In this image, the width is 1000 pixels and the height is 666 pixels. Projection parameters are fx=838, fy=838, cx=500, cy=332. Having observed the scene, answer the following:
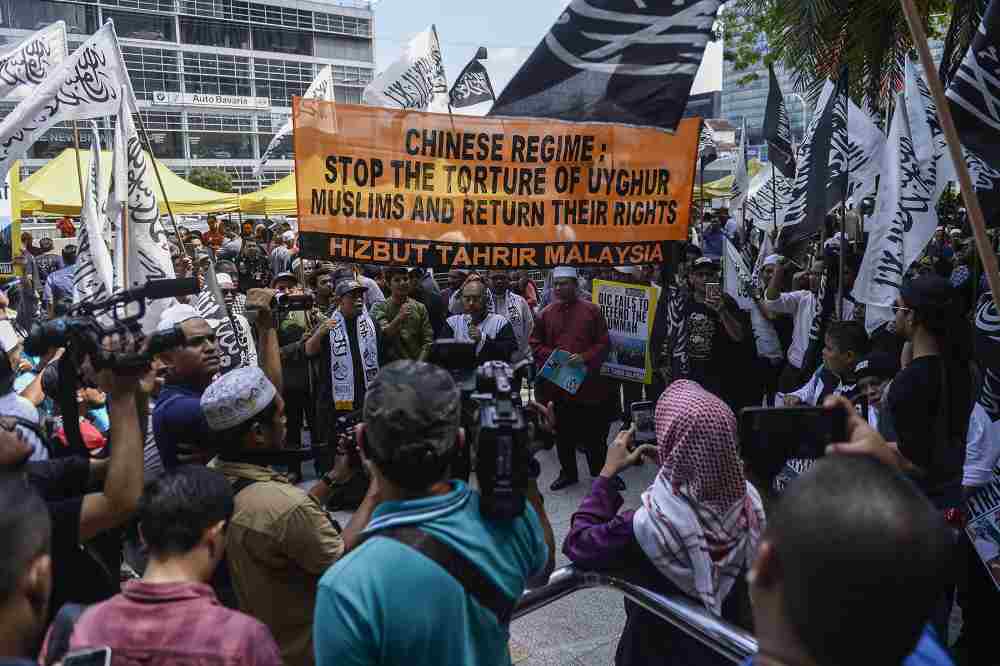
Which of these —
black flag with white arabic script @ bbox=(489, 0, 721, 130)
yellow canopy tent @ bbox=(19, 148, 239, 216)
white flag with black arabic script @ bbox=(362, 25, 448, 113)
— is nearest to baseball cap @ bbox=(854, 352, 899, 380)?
black flag with white arabic script @ bbox=(489, 0, 721, 130)

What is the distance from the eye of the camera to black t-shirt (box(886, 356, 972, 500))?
343 centimetres

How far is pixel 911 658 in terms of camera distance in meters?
1.47

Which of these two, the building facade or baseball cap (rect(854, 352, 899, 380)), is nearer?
baseball cap (rect(854, 352, 899, 380))

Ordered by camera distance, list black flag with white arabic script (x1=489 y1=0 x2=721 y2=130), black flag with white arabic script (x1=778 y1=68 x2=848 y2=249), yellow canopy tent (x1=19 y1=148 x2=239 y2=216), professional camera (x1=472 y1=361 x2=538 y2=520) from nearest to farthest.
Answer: professional camera (x1=472 y1=361 x2=538 y2=520), black flag with white arabic script (x1=489 y1=0 x2=721 y2=130), black flag with white arabic script (x1=778 y1=68 x2=848 y2=249), yellow canopy tent (x1=19 y1=148 x2=239 y2=216)

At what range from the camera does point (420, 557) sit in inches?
68.7

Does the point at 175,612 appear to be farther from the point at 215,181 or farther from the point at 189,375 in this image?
the point at 215,181

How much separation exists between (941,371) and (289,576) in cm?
282

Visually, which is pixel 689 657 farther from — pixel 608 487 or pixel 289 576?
pixel 289 576

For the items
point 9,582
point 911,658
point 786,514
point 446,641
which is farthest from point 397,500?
point 911,658

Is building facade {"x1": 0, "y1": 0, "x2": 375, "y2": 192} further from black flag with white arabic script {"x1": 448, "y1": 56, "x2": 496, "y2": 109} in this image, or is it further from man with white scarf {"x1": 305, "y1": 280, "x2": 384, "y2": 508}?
man with white scarf {"x1": 305, "y1": 280, "x2": 384, "y2": 508}

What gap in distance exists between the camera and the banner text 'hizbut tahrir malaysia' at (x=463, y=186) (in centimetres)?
427

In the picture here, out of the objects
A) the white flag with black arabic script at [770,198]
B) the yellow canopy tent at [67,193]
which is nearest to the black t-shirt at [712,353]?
the white flag with black arabic script at [770,198]

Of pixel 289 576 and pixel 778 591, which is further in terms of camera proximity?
pixel 289 576

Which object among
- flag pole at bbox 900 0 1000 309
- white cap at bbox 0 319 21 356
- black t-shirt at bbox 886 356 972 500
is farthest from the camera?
white cap at bbox 0 319 21 356
